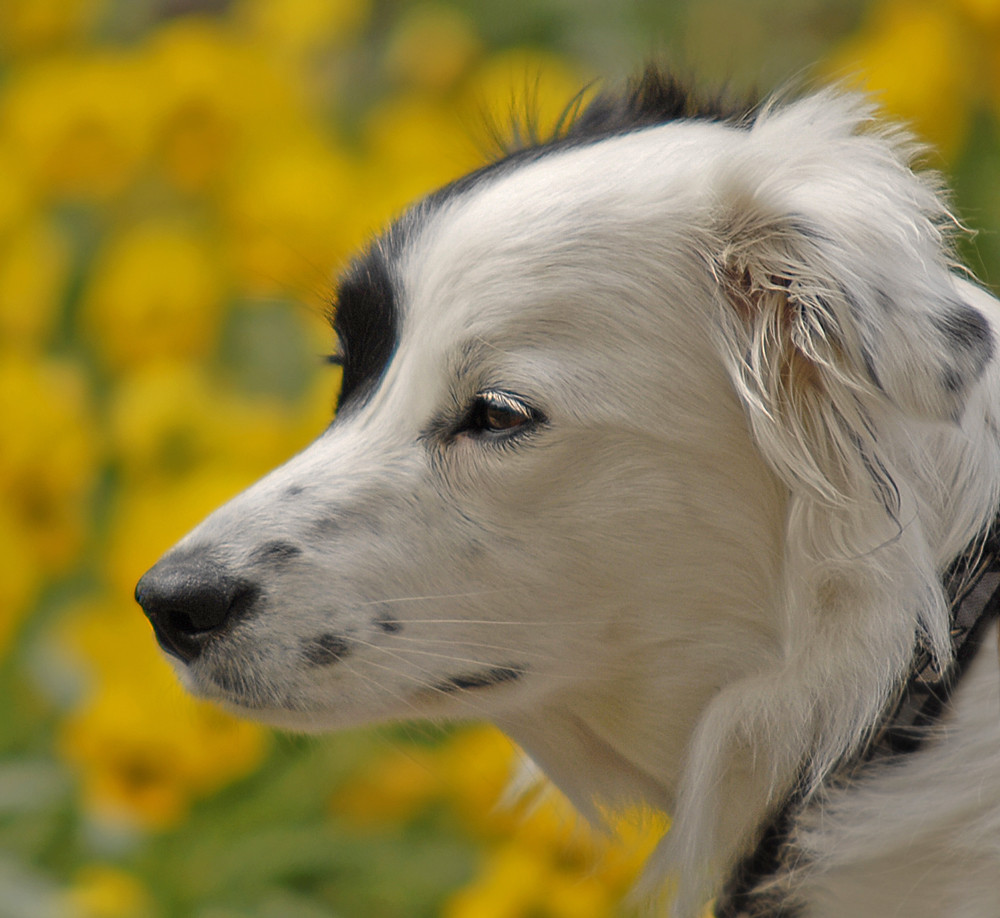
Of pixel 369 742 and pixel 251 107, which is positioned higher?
pixel 251 107

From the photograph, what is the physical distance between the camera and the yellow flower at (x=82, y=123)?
2672mm

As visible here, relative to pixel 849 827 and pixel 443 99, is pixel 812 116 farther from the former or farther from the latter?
pixel 443 99

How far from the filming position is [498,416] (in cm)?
129

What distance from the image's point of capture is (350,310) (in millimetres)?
1480

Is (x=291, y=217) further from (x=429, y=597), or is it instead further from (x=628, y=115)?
(x=429, y=597)

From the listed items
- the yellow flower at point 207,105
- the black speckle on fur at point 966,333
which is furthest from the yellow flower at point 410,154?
the black speckle on fur at point 966,333

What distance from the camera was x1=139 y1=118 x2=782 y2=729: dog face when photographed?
1.27 meters

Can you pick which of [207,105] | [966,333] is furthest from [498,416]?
[207,105]

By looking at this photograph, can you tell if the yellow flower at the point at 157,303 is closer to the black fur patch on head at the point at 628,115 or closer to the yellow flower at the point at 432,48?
the yellow flower at the point at 432,48

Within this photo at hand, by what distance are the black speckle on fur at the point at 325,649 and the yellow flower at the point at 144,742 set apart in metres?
0.72

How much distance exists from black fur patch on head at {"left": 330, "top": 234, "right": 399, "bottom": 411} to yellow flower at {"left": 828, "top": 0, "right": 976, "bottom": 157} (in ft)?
4.83

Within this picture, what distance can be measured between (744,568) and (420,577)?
0.35 metres

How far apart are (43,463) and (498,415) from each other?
134 cm

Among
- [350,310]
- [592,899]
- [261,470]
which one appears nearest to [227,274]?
[261,470]
